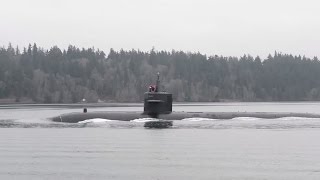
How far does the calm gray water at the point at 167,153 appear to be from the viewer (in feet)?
70.3

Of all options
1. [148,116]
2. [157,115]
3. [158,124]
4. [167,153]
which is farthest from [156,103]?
[167,153]

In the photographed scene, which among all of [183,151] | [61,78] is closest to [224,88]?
[61,78]

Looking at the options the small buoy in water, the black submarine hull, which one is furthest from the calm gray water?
the black submarine hull

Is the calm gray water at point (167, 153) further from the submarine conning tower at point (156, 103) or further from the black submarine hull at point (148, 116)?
the black submarine hull at point (148, 116)

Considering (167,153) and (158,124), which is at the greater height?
(158,124)

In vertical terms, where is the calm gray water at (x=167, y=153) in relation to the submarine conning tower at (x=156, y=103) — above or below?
below

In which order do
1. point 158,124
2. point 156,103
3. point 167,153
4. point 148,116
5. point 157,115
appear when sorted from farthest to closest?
point 148,116
point 157,115
point 156,103
point 158,124
point 167,153

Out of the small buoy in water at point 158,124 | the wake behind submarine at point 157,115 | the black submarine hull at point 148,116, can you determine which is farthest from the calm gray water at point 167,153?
the black submarine hull at point 148,116

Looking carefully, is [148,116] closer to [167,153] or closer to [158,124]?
[158,124]

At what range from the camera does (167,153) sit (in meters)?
27.2

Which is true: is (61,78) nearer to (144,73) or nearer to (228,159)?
(144,73)

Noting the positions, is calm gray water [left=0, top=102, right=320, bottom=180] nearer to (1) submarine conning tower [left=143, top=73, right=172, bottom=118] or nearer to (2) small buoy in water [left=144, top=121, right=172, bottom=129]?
(2) small buoy in water [left=144, top=121, right=172, bottom=129]

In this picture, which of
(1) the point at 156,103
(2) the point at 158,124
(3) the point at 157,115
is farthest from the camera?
(3) the point at 157,115

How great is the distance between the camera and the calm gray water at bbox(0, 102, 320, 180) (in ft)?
70.3
